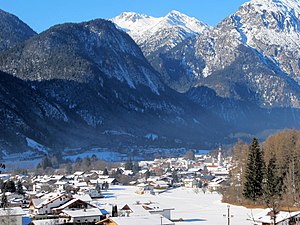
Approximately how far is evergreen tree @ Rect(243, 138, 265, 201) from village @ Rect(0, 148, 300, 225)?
2.18 meters

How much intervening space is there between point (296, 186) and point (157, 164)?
107343 millimetres

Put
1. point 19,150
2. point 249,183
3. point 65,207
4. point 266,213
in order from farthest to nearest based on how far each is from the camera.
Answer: point 19,150 < point 249,183 < point 65,207 < point 266,213

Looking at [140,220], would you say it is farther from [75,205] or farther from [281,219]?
[75,205]

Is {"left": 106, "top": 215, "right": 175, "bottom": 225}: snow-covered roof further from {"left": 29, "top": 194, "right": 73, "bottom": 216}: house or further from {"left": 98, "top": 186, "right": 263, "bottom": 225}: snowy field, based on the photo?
{"left": 29, "top": 194, "right": 73, "bottom": 216}: house

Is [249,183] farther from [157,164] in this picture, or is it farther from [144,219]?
[157,164]

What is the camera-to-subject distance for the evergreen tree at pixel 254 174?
75.7 metres

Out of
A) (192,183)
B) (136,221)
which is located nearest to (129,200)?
(136,221)

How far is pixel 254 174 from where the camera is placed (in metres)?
75.4

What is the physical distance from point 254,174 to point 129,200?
2409cm

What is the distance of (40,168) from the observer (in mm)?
158125

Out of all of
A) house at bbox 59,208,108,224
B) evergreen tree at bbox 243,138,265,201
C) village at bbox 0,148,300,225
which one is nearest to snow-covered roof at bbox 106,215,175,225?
village at bbox 0,148,300,225

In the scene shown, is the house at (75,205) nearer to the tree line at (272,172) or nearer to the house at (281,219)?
the tree line at (272,172)

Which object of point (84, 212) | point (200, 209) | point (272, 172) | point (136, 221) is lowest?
point (200, 209)

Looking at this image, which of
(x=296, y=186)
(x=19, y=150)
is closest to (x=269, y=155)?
(x=296, y=186)
